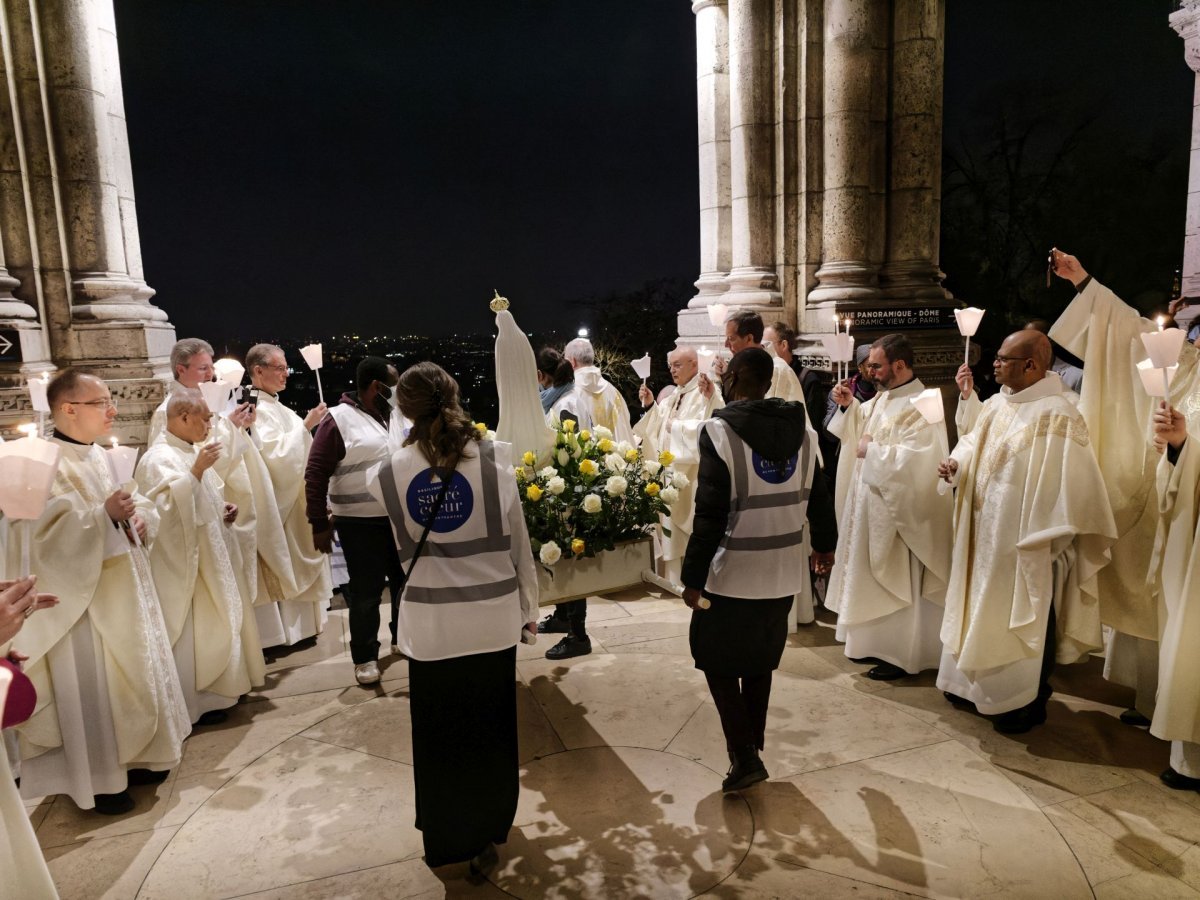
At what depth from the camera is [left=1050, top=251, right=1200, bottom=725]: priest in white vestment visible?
4.21 m

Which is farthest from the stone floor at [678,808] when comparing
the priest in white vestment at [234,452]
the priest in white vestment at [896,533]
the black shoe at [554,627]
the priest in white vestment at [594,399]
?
the priest in white vestment at [594,399]

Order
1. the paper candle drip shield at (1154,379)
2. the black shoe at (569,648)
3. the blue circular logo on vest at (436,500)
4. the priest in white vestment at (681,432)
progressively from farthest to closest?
1. the priest in white vestment at (681,432)
2. the black shoe at (569,648)
3. the paper candle drip shield at (1154,379)
4. the blue circular logo on vest at (436,500)

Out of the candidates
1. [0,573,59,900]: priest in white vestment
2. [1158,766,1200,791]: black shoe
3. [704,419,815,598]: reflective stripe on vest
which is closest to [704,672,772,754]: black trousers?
[704,419,815,598]: reflective stripe on vest

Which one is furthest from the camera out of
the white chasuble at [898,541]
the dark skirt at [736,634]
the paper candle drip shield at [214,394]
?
the white chasuble at [898,541]

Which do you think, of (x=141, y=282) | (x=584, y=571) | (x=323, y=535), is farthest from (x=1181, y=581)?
(x=141, y=282)

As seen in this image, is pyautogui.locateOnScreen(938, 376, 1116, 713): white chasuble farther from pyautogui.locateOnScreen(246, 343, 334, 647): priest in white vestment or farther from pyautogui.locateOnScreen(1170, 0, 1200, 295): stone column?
pyautogui.locateOnScreen(1170, 0, 1200, 295): stone column

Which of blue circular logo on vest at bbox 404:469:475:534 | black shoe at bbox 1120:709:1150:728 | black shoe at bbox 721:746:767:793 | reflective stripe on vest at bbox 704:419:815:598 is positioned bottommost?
black shoe at bbox 1120:709:1150:728

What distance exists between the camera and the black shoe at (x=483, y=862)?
3162 mm

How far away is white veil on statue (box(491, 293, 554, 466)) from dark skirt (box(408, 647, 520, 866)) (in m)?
1.06

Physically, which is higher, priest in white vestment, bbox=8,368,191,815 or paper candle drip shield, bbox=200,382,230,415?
paper candle drip shield, bbox=200,382,230,415

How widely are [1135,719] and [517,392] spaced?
3642mm

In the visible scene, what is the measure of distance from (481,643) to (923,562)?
2948mm

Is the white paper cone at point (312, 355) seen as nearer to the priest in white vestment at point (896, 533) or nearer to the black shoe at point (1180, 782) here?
the priest in white vestment at point (896, 533)

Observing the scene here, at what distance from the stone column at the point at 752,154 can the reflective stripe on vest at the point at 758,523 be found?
4.42 meters
